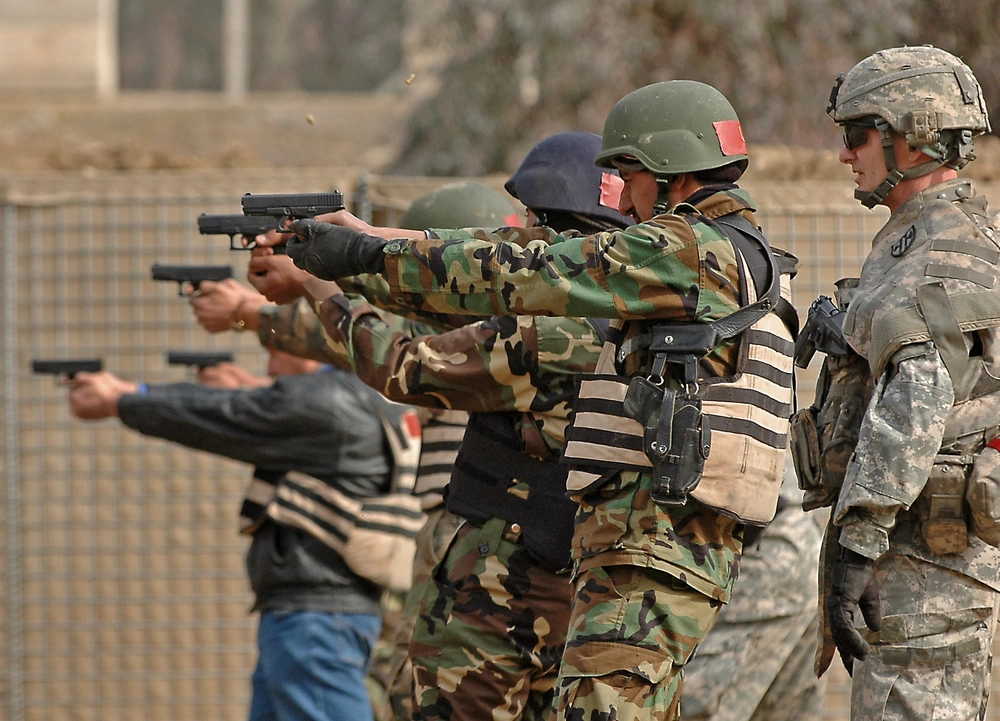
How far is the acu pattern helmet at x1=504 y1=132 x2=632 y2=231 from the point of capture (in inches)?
157

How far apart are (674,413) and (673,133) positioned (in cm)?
73

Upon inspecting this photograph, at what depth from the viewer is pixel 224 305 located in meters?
4.68

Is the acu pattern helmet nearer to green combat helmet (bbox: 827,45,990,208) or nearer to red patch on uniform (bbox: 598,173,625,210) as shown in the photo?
red patch on uniform (bbox: 598,173,625,210)

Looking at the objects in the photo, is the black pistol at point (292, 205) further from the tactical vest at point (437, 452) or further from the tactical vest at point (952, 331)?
the tactical vest at point (952, 331)

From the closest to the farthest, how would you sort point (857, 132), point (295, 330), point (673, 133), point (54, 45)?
1. point (673, 133)
2. point (857, 132)
3. point (295, 330)
4. point (54, 45)

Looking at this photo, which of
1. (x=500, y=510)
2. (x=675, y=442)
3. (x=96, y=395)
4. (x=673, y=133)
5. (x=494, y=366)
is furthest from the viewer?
(x=96, y=395)

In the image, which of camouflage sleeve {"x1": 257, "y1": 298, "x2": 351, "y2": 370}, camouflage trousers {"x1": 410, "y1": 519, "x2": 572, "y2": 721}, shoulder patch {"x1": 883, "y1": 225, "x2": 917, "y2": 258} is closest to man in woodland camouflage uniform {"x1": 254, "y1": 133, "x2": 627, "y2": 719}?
camouflage trousers {"x1": 410, "y1": 519, "x2": 572, "y2": 721}

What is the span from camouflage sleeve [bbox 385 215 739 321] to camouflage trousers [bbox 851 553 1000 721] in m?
0.84

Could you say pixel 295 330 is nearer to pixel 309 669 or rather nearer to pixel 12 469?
pixel 309 669

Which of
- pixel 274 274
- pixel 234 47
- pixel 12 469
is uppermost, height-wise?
pixel 234 47

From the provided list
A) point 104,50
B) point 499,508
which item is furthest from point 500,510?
point 104,50

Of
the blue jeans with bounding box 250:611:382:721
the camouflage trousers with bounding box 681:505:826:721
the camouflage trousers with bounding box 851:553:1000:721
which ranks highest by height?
the camouflage trousers with bounding box 851:553:1000:721

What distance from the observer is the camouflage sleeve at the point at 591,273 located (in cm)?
319

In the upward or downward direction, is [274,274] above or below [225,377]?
above
